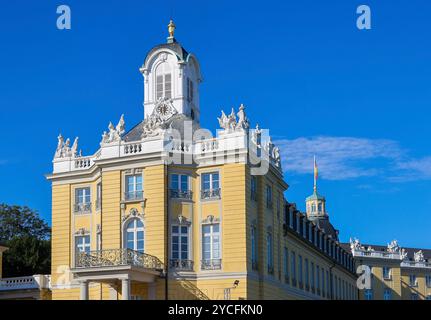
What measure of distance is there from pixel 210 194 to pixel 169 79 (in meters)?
10.4

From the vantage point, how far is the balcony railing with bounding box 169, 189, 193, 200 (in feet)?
140

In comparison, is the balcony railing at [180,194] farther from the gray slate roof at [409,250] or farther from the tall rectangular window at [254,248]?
the gray slate roof at [409,250]

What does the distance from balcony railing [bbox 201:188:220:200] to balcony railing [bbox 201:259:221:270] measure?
3.54 m

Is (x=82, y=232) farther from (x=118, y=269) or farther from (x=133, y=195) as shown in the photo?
(x=118, y=269)

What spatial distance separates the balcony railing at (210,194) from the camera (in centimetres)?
4238

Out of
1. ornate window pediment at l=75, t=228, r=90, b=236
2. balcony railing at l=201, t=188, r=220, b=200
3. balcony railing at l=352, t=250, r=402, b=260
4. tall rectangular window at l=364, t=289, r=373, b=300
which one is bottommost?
tall rectangular window at l=364, t=289, r=373, b=300

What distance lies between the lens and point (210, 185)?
42781mm

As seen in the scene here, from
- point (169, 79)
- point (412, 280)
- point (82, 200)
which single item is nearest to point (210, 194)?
point (82, 200)

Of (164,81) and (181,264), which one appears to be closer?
(181,264)

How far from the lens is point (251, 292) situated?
41312 mm

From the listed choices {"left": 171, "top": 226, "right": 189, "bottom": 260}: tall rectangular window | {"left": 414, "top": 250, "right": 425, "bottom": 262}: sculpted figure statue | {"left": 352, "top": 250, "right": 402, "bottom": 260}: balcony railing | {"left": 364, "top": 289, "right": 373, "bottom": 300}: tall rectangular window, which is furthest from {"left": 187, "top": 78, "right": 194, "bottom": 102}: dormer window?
{"left": 414, "top": 250, "right": 425, "bottom": 262}: sculpted figure statue

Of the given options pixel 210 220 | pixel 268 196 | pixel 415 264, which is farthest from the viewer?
pixel 415 264

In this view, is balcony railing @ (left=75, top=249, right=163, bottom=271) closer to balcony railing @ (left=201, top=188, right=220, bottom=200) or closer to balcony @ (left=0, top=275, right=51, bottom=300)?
balcony railing @ (left=201, top=188, right=220, bottom=200)
